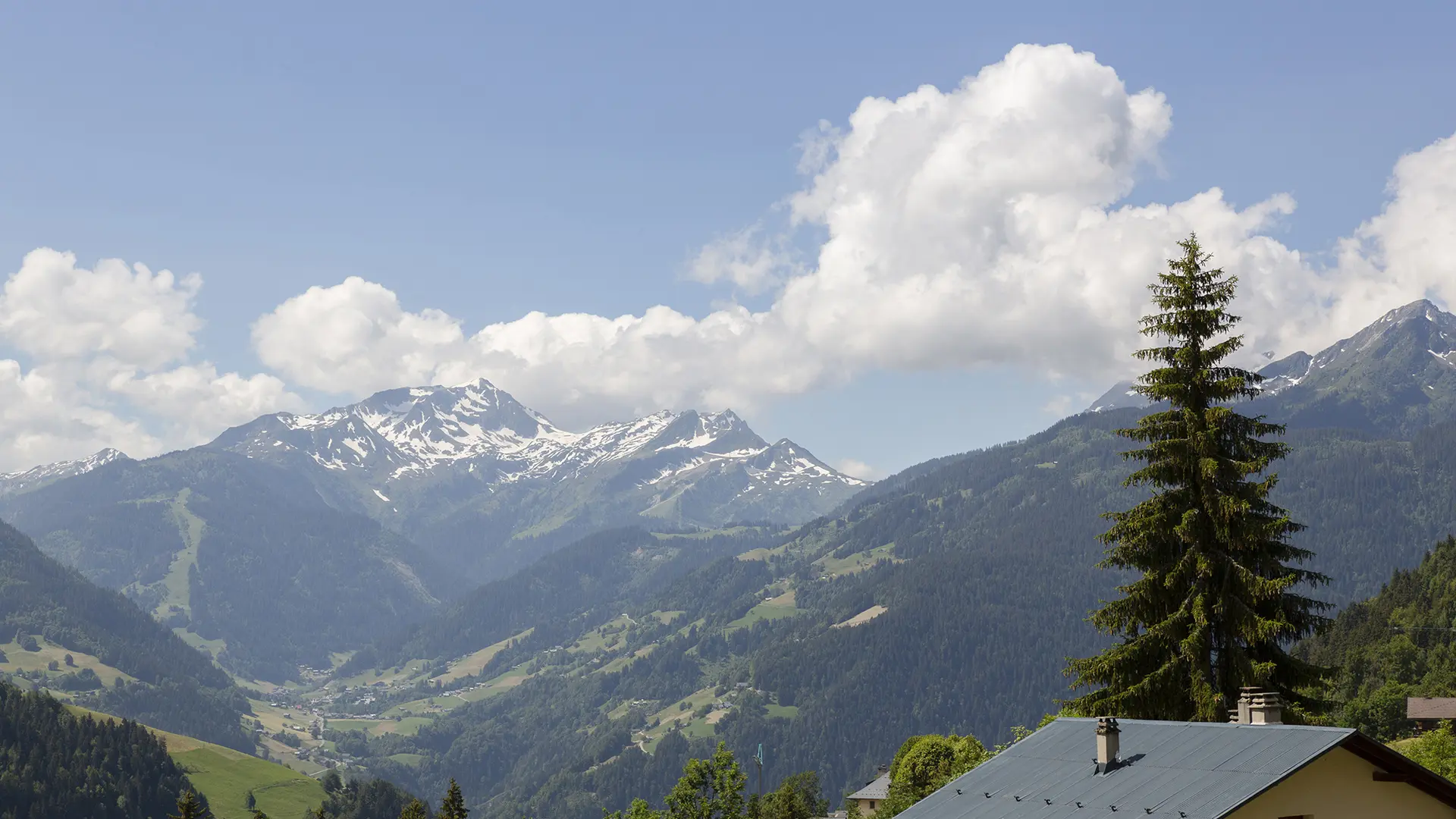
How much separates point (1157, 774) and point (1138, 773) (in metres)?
0.65

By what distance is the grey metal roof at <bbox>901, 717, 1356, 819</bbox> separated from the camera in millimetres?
23797

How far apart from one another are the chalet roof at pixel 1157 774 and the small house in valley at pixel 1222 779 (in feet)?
0.11

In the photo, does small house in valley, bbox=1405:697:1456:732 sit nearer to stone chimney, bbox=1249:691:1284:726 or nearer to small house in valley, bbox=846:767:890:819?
small house in valley, bbox=846:767:890:819

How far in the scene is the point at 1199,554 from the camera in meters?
40.0

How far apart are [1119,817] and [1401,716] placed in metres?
178

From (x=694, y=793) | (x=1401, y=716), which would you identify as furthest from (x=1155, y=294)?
(x=1401, y=716)

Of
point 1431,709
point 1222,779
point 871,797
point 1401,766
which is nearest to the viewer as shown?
point 1222,779

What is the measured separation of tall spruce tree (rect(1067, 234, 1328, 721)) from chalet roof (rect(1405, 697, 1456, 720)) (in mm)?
140392

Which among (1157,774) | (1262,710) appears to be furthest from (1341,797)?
(1262,710)

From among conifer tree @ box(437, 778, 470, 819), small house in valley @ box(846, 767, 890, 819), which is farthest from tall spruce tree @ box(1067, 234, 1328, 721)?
small house in valley @ box(846, 767, 890, 819)

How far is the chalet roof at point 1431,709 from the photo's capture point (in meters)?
159

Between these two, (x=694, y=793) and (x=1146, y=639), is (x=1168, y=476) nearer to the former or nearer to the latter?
(x=1146, y=639)

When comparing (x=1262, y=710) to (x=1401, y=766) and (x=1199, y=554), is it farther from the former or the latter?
(x=1199, y=554)

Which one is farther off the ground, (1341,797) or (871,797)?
(1341,797)
